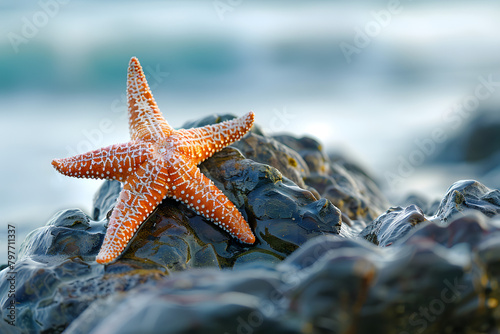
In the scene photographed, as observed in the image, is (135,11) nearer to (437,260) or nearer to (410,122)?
(410,122)

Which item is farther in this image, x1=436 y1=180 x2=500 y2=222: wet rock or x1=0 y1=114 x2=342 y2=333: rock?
x1=436 y1=180 x2=500 y2=222: wet rock

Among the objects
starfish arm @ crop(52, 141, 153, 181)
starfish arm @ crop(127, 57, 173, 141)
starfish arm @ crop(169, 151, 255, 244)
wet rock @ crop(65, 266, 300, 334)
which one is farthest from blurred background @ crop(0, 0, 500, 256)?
wet rock @ crop(65, 266, 300, 334)

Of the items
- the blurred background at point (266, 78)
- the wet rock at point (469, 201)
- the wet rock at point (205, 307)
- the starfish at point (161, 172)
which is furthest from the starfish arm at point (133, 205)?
the blurred background at point (266, 78)

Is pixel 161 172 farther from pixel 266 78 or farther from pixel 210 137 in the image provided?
pixel 266 78

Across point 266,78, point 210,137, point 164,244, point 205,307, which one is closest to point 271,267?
point 205,307

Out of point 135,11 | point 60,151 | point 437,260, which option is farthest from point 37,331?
point 135,11

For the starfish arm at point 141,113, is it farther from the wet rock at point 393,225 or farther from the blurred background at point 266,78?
the blurred background at point 266,78

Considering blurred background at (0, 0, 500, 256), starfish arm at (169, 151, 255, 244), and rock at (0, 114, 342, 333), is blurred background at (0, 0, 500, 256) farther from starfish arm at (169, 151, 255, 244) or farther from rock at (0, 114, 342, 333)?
starfish arm at (169, 151, 255, 244)
